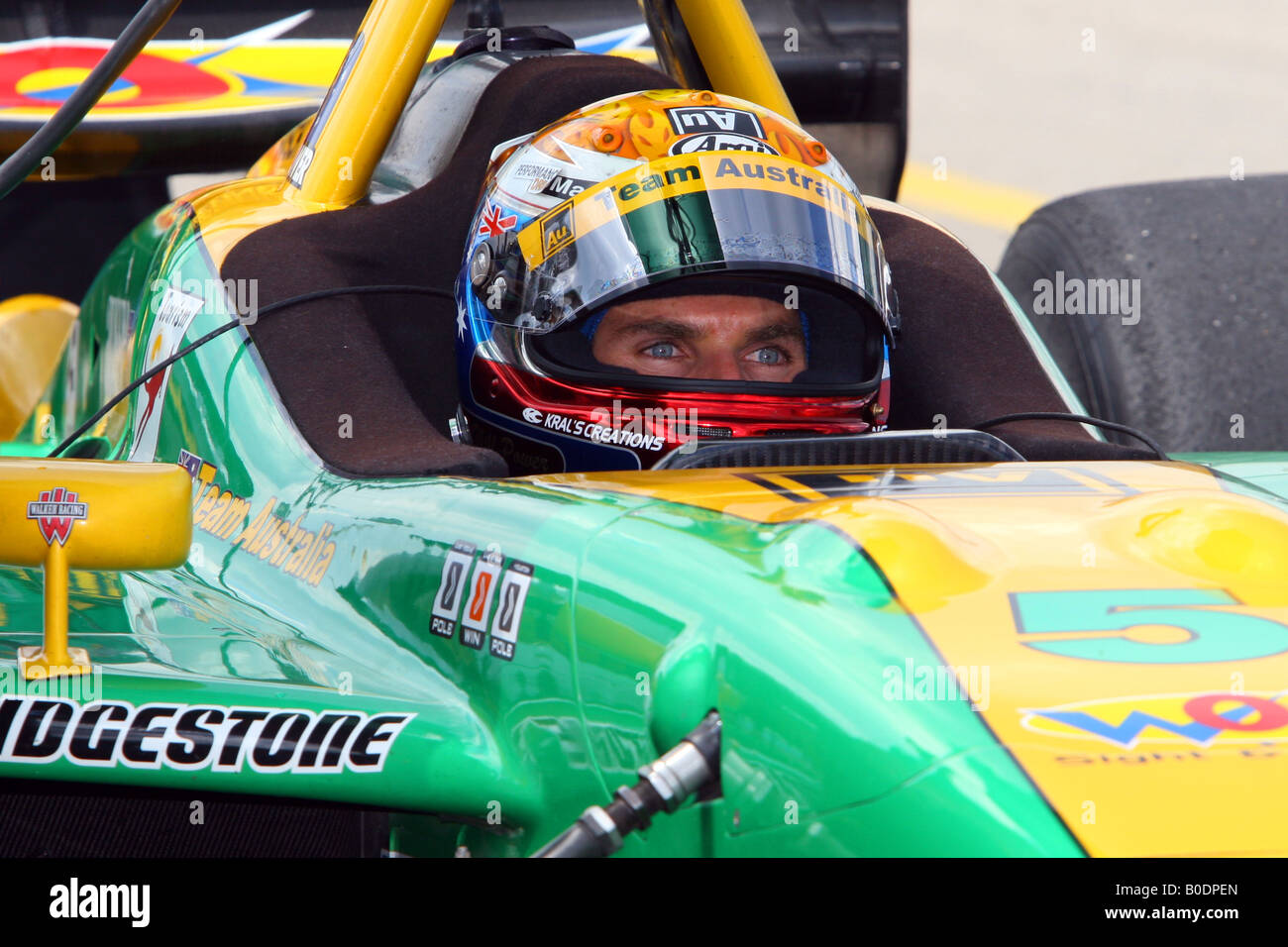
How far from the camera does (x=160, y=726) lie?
1.81 metres

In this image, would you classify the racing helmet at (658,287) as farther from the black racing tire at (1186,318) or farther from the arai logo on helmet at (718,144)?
the black racing tire at (1186,318)

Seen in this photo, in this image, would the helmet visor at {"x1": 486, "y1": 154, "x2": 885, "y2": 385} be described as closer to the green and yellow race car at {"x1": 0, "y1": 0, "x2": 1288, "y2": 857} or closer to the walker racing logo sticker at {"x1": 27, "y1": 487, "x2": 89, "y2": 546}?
the green and yellow race car at {"x1": 0, "y1": 0, "x2": 1288, "y2": 857}

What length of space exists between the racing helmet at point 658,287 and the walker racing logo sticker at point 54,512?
790 millimetres

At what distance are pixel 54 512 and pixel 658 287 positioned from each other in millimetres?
1017

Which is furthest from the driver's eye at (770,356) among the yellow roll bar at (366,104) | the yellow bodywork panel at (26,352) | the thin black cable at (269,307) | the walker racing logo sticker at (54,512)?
the yellow bodywork panel at (26,352)

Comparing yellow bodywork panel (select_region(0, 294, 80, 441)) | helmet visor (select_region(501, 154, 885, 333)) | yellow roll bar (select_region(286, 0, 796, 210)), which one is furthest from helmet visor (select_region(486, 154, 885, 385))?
yellow bodywork panel (select_region(0, 294, 80, 441))

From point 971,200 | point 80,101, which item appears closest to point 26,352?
point 80,101

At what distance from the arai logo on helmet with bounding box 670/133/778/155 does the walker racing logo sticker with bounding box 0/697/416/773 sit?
41.2 inches

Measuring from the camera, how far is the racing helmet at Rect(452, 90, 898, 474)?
2.42 metres

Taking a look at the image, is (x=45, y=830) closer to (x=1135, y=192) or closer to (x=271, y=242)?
(x=271, y=242)

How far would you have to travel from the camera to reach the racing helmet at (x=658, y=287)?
7.93ft

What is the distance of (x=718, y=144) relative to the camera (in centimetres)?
256
